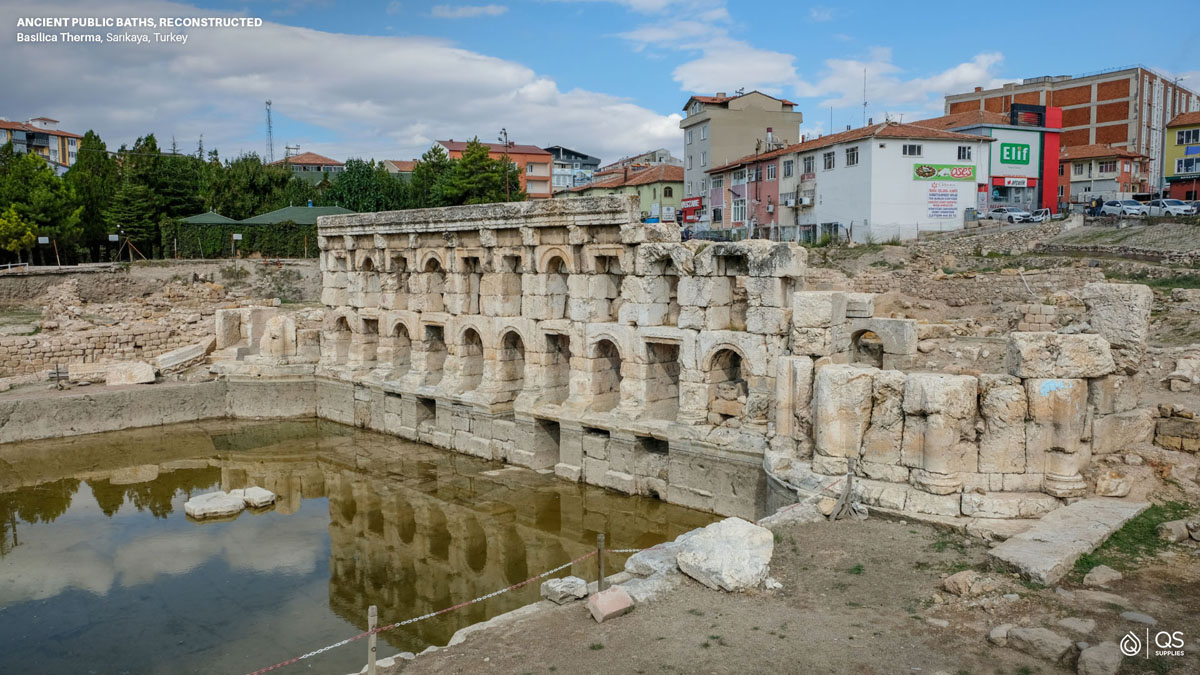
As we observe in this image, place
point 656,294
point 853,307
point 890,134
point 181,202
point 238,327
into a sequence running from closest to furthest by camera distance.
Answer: point 853,307
point 656,294
point 238,327
point 890,134
point 181,202

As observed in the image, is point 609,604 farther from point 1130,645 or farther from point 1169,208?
point 1169,208

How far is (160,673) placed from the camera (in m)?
10.9

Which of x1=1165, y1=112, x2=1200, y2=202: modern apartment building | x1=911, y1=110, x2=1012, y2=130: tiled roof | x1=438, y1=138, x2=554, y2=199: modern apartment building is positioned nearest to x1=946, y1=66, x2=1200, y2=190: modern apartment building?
x1=1165, y1=112, x2=1200, y2=202: modern apartment building

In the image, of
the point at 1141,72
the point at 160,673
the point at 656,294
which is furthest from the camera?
the point at 1141,72

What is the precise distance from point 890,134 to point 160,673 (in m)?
32.3

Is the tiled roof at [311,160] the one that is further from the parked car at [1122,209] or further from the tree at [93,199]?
the parked car at [1122,209]

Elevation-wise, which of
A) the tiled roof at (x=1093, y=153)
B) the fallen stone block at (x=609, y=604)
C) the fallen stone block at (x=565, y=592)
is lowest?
the fallen stone block at (x=565, y=592)

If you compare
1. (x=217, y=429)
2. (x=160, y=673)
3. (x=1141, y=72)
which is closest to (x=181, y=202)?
(x=217, y=429)

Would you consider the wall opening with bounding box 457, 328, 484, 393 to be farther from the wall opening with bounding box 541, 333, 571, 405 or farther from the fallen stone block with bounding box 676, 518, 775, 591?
the fallen stone block with bounding box 676, 518, 775, 591

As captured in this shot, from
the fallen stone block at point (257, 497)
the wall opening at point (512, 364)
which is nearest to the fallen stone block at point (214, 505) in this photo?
the fallen stone block at point (257, 497)

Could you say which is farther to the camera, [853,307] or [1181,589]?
[853,307]

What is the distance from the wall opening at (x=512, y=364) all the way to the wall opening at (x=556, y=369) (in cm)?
86

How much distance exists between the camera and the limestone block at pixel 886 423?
11914 millimetres

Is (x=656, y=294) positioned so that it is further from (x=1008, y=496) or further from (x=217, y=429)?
(x=217, y=429)
